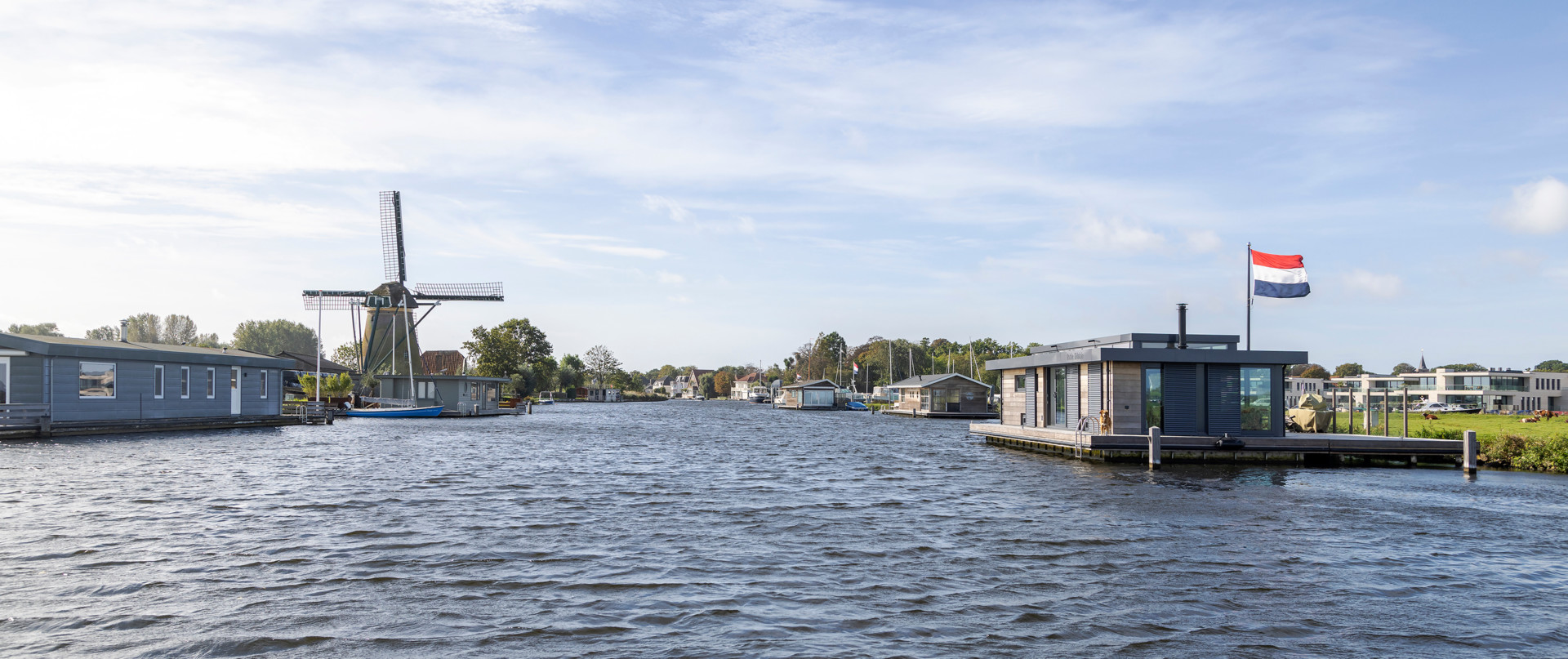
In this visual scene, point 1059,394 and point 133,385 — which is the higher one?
point 133,385

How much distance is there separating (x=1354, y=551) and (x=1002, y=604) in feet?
27.8

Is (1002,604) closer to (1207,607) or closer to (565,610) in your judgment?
(1207,607)

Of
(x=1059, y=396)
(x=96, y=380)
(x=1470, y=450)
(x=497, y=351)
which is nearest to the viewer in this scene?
(x=1470, y=450)

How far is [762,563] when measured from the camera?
1540 cm

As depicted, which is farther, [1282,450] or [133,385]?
[133,385]

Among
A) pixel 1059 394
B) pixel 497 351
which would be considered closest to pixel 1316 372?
pixel 497 351

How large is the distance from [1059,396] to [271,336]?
178m

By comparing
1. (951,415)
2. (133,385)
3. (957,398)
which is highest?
(133,385)

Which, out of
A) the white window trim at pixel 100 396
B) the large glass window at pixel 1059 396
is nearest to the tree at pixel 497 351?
the white window trim at pixel 100 396

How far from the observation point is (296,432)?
5094 centimetres

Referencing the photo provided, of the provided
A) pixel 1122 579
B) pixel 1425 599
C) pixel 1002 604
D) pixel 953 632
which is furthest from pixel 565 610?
pixel 1425 599

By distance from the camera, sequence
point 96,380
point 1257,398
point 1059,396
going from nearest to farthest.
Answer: point 1257,398 → point 1059,396 → point 96,380

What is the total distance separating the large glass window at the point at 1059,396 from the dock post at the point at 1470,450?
13.5m

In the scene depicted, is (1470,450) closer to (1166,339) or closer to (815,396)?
(1166,339)
